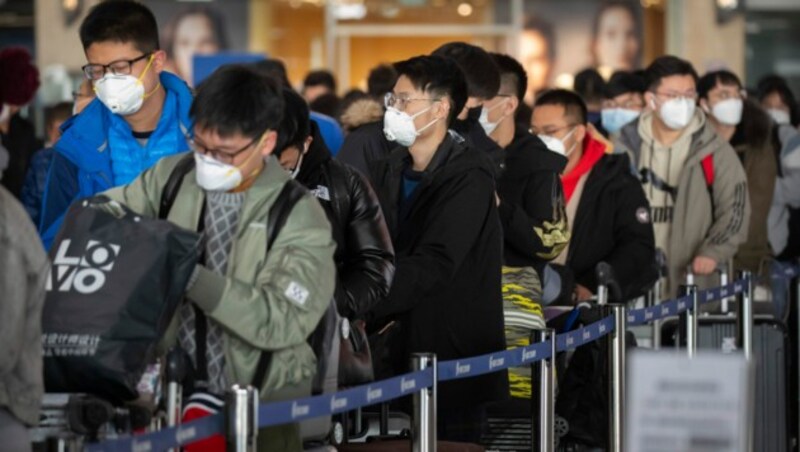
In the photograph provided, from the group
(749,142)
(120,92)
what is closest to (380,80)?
(749,142)

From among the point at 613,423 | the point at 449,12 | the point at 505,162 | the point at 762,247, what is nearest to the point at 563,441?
the point at 613,423

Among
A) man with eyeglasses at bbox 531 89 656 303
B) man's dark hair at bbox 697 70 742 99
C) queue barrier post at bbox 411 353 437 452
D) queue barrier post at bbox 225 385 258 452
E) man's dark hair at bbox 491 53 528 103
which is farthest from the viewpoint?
man's dark hair at bbox 697 70 742 99

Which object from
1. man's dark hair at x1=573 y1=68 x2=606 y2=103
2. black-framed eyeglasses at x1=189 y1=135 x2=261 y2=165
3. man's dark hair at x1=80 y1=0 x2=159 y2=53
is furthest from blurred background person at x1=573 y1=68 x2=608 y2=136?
black-framed eyeglasses at x1=189 y1=135 x2=261 y2=165

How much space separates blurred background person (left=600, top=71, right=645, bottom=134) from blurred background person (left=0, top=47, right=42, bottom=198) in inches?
142

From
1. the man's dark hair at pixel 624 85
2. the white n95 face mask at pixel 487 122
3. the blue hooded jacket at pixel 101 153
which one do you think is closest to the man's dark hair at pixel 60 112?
the man's dark hair at pixel 624 85

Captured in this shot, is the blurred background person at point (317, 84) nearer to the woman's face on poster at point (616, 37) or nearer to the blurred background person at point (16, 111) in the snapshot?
the blurred background person at point (16, 111)

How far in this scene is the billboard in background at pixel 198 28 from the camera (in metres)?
21.3

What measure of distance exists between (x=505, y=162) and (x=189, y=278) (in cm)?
321

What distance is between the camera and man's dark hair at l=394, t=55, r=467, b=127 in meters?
6.65

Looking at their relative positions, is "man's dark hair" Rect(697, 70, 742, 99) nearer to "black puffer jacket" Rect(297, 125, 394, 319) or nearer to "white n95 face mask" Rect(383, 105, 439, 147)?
"white n95 face mask" Rect(383, 105, 439, 147)

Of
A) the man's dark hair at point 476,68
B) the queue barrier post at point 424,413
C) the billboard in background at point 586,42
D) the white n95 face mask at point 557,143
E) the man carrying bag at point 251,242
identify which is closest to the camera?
the man carrying bag at point 251,242

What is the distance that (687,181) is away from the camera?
32.9 feet

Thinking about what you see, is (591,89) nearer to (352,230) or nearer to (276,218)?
(352,230)

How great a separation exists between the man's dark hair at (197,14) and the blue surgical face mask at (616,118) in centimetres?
1007
